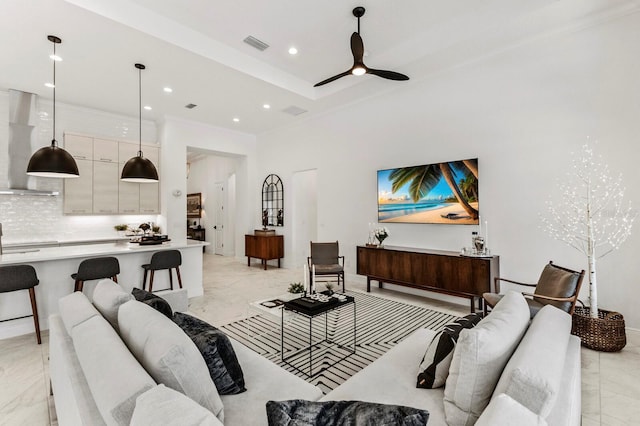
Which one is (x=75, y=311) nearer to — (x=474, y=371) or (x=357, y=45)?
(x=474, y=371)

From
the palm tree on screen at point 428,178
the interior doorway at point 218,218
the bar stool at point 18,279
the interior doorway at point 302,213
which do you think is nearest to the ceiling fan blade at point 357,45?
the palm tree on screen at point 428,178

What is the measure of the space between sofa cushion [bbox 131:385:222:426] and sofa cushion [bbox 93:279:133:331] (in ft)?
3.58

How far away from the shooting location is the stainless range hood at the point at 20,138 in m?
5.23

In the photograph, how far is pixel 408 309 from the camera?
4.31m

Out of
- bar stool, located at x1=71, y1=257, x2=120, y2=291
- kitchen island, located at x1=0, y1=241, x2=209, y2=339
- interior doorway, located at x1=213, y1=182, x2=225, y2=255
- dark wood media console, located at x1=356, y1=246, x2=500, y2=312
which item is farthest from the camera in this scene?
interior doorway, located at x1=213, y1=182, x2=225, y2=255

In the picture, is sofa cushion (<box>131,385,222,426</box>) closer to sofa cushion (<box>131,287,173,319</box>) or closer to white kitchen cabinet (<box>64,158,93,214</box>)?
sofa cushion (<box>131,287,173,319</box>)

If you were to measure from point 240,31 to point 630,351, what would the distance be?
18.4 ft

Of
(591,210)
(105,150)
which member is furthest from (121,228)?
(591,210)

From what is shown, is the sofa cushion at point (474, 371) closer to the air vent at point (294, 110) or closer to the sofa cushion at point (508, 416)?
the sofa cushion at point (508, 416)

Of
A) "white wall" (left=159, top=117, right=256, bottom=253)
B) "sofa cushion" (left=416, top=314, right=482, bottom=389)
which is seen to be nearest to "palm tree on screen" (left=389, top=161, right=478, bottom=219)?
"sofa cushion" (left=416, top=314, right=482, bottom=389)

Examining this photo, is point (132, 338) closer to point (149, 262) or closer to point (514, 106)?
point (149, 262)

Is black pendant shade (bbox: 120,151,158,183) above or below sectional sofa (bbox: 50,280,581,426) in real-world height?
above

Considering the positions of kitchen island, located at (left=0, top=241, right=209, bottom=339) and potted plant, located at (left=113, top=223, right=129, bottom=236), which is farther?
potted plant, located at (left=113, top=223, right=129, bottom=236)

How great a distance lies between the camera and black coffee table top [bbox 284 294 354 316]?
2762 mm
